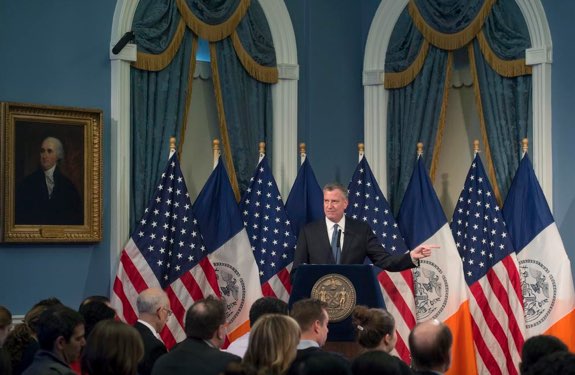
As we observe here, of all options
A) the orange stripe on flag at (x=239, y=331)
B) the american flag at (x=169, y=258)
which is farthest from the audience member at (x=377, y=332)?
the orange stripe on flag at (x=239, y=331)

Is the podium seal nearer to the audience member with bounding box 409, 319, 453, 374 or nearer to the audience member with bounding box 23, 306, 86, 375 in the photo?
the audience member with bounding box 409, 319, 453, 374

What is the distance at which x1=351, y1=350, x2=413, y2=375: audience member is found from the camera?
3.85 m

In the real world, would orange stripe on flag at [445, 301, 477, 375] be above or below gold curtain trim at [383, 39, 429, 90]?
below

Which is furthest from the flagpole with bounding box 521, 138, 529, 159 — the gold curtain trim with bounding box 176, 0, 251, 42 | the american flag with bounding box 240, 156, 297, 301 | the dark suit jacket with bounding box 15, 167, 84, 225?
the dark suit jacket with bounding box 15, 167, 84, 225

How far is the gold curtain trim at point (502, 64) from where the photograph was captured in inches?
360

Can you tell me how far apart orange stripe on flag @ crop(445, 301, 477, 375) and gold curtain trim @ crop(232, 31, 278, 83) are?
2752 millimetres

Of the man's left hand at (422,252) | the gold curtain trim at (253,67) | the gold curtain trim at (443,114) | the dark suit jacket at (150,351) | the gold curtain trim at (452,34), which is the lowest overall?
the dark suit jacket at (150,351)

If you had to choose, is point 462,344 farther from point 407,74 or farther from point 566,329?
point 407,74

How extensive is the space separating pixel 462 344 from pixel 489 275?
0.65 meters

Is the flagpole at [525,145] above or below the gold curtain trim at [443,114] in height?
below

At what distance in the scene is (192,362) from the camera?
15.6ft

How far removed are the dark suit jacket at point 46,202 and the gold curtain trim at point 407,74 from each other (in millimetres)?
3330

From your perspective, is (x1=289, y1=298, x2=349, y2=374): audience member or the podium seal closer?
(x1=289, y1=298, x2=349, y2=374): audience member

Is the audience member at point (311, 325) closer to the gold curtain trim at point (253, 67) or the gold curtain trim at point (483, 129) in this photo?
the gold curtain trim at point (483, 129)
